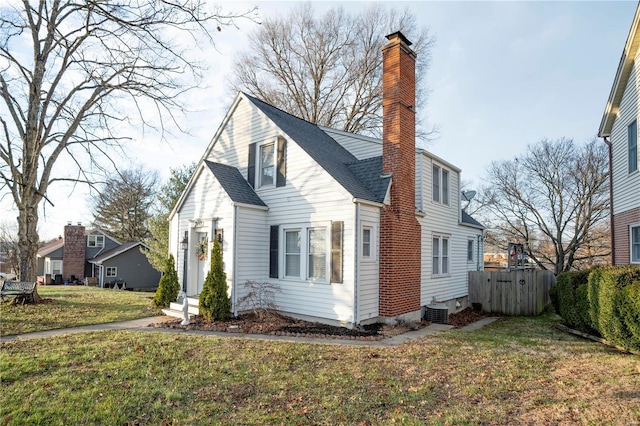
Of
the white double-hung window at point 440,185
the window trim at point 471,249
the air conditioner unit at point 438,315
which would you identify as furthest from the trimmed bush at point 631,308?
the window trim at point 471,249

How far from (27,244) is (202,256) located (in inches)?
234

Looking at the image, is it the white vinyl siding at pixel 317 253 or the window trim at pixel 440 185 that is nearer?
the white vinyl siding at pixel 317 253

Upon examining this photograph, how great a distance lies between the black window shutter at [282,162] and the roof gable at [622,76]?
10469 mm

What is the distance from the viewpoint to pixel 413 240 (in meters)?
10.4

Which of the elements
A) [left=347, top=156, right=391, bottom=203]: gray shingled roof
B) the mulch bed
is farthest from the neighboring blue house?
[left=347, top=156, right=391, bottom=203]: gray shingled roof

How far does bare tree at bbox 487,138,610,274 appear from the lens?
23.0 m

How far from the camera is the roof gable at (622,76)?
10586 millimetres

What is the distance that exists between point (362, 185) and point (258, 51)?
19.2m

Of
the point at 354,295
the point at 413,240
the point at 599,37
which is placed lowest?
the point at 354,295

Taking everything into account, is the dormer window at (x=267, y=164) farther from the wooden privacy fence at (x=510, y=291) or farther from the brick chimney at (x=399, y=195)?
the wooden privacy fence at (x=510, y=291)

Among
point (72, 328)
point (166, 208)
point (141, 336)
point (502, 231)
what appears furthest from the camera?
point (502, 231)

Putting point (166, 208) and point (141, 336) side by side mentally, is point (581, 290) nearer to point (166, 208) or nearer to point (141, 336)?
point (141, 336)

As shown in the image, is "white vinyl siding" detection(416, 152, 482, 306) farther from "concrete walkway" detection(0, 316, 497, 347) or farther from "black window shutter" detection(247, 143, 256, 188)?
"black window shutter" detection(247, 143, 256, 188)

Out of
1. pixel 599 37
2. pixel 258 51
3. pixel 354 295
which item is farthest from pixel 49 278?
pixel 599 37
